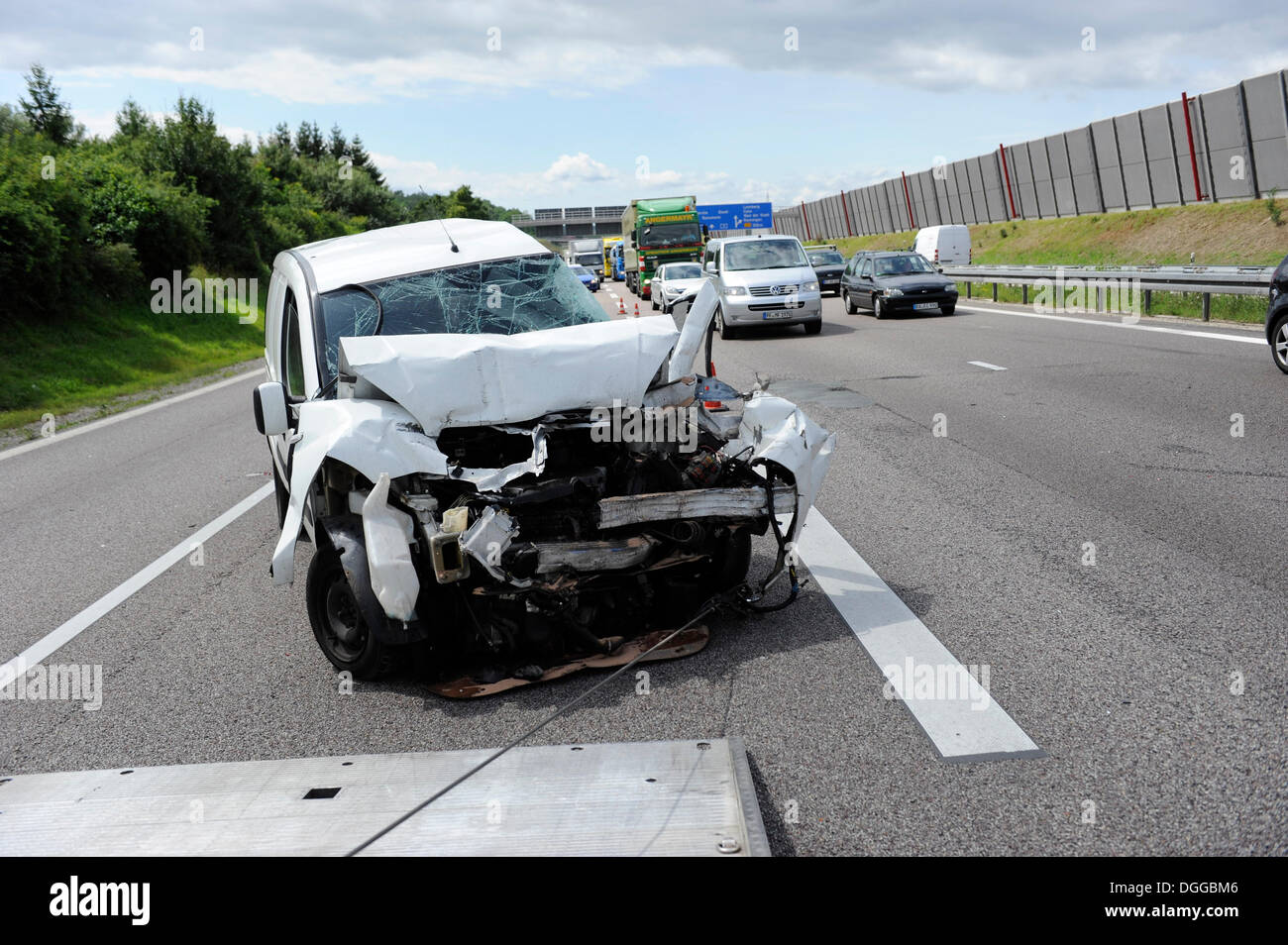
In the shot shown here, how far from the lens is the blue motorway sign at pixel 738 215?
69.3 m

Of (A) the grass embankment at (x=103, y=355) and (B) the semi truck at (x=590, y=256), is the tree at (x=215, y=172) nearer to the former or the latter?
(A) the grass embankment at (x=103, y=355)

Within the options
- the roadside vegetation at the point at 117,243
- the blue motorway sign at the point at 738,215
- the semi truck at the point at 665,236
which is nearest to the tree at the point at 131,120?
the roadside vegetation at the point at 117,243

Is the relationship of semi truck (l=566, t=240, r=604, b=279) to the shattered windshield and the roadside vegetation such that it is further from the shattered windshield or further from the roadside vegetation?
the shattered windshield

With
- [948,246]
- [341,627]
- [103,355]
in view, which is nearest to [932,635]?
[341,627]

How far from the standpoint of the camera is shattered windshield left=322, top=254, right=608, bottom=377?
614 centimetres

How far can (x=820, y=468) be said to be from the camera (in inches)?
220

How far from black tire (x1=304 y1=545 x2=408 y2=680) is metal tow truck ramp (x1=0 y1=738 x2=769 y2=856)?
75cm

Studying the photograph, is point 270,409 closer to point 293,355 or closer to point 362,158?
point 293,355

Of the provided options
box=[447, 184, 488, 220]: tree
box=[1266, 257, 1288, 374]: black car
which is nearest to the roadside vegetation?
box=[1266, 257, 1288, 374]: black car

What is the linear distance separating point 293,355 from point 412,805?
12.3 feet

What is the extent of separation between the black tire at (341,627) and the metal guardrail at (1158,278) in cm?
1371

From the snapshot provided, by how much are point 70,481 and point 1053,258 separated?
1455 inches
